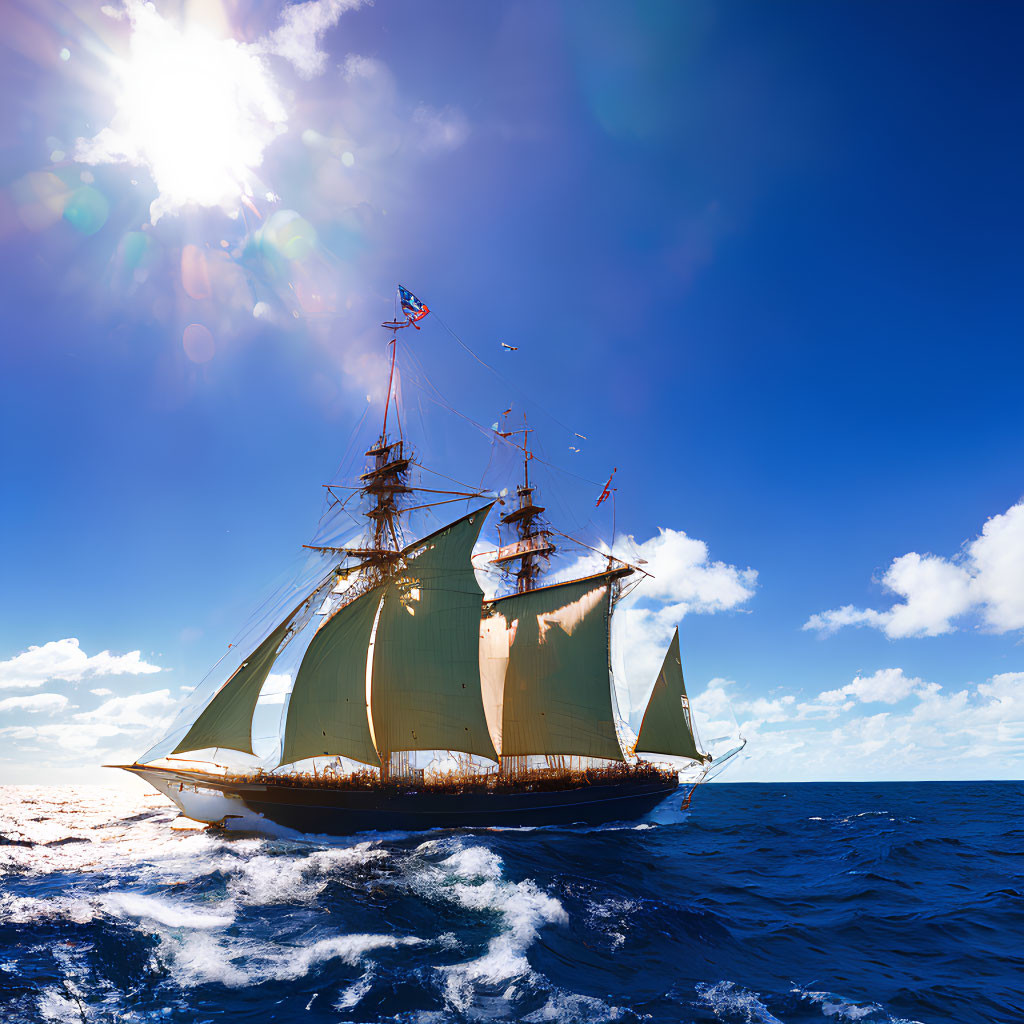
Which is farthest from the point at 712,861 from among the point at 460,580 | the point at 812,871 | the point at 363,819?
the point at 460,580

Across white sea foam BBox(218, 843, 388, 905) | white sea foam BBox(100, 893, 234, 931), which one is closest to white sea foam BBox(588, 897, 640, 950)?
white sea foam BBox(218, 843, 388, 905)

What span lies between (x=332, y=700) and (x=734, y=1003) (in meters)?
38.9

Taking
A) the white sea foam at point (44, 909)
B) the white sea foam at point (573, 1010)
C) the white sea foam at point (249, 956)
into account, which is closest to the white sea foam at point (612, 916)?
the white sea foam at point (573, 1010)

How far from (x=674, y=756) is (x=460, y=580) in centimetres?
2904

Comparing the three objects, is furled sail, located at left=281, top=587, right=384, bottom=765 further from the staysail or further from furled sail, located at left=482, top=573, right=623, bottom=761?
furled sail, located at left=482, top=573, right=623, bottom=761

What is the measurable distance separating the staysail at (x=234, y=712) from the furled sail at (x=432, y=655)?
9689 mm

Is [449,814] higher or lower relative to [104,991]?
lower

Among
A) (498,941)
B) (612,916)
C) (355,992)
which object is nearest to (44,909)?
(355,992)

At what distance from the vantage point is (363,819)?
4403 cm

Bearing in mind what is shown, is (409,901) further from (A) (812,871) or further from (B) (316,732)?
(B) (316,732)

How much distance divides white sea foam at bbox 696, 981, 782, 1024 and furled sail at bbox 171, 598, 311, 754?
38.8 metres

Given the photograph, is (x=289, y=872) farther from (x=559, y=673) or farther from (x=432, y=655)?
(x=559, y=673)

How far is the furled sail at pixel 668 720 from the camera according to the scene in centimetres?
5675

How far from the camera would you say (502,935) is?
17844 millimetres
